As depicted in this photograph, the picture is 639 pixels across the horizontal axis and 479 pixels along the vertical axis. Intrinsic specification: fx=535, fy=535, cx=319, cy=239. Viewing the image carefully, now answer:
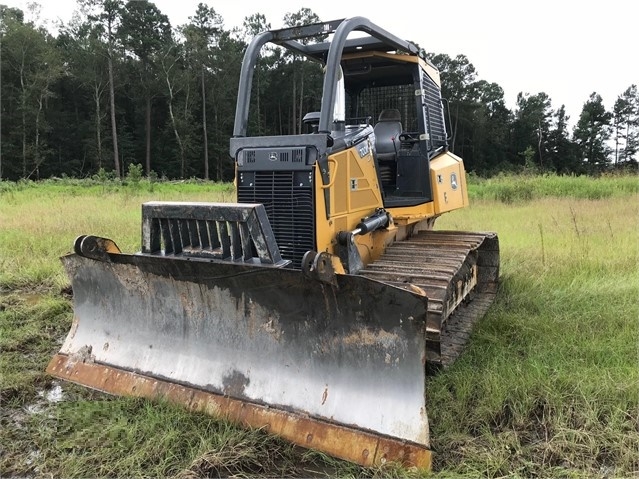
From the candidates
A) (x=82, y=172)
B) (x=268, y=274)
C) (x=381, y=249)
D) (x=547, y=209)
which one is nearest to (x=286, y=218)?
(x=268, y=274)

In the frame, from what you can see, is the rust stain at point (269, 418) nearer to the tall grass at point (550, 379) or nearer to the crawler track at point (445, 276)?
the tall grass at point (550, 379)

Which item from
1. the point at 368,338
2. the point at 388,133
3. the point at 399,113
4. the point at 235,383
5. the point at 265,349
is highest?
the point at 399,113

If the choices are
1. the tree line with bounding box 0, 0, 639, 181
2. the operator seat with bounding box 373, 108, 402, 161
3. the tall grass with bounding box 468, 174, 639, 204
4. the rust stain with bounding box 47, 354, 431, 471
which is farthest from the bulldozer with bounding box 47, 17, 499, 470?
the tree line with bounding box 0, 0, 639, 181

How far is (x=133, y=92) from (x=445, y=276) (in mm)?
41508

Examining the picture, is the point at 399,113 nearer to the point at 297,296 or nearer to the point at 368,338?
the point at 297,296

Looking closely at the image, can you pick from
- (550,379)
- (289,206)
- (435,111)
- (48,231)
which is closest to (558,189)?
(435,111)

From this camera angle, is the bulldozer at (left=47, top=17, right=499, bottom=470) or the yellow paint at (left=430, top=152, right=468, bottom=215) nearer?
the bulldozer at (left=47, top=17, right=499, bottom=470)

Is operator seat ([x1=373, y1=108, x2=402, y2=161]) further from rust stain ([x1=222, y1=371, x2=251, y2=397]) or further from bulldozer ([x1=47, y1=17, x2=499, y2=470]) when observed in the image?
rust stain ([x1=222, y1=371, x2=251, y2=397])

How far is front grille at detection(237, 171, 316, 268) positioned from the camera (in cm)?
384

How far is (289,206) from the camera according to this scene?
12.8 ft

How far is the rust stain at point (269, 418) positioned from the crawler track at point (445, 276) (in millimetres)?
790

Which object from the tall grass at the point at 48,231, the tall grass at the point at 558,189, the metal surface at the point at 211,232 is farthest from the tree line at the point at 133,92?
the metal surface at the point at 211,232

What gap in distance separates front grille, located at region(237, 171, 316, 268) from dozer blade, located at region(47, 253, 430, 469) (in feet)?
2.09

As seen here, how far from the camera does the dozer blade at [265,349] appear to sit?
2986mm
